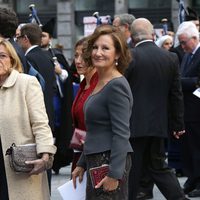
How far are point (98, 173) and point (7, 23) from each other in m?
2.10

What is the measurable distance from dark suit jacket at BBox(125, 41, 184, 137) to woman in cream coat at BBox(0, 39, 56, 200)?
2.14 meters

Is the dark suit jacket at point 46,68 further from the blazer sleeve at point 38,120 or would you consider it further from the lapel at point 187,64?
the blazer sleeve at point 38,120

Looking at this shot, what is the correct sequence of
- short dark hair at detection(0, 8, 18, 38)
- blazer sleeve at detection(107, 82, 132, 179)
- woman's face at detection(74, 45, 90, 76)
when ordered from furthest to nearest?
short dark hair at detection(0, 8, 18, 38) → woman's face at detection(74, 45, 90, 76) → blazer sleeve at detection(107, 82, 132, 179)

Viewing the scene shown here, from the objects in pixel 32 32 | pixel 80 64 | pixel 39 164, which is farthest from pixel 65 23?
pixel 39 164

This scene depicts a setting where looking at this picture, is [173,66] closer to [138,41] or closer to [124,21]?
[138,41]

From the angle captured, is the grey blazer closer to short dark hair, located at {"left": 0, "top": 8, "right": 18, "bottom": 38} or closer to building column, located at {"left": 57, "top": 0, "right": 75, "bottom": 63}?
short dark hair, located at {"left": 0, "top": 8, "right": 18, "bottom": 38}

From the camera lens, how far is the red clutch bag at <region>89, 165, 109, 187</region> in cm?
494

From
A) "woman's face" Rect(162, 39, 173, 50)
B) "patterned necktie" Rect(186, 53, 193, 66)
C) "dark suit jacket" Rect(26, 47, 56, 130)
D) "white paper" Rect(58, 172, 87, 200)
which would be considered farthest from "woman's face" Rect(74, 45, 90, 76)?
"woman's face" Rect(162, 39, 173, 50)

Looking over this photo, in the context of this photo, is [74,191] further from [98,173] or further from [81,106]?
[81,106]

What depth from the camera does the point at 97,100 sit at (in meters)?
4.98

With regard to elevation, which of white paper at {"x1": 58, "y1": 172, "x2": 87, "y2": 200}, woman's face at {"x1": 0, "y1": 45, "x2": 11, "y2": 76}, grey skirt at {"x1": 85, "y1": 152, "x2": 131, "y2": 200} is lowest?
white paper at {"x1": 58, "y1": 172, "x2": 87, "y2": 200}

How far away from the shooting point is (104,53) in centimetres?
505

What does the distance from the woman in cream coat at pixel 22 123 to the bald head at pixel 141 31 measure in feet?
8.01

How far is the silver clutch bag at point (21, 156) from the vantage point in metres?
5.20
